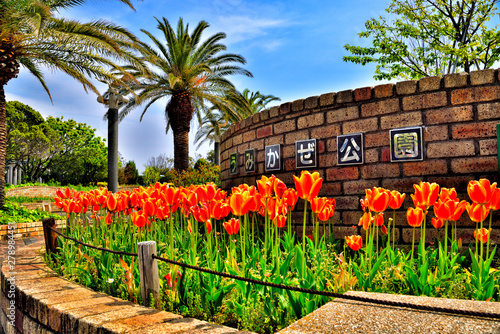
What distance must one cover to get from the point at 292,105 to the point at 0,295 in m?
4.38

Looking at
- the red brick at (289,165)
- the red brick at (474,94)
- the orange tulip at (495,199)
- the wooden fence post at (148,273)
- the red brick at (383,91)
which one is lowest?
the wooden fence post at (148,273)

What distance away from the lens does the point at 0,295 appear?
4738mm

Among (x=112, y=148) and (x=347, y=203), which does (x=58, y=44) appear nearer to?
(x=112, y=148)

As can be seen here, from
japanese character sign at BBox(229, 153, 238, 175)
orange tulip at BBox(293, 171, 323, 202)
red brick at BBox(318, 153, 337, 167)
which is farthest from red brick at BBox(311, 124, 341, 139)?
orange tulip at BBox(293, 171, 323, 202)

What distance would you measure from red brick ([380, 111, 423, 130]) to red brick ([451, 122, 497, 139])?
350 mm

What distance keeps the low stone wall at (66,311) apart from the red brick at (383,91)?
314 cm

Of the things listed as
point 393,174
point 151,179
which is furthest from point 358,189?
point 151,179

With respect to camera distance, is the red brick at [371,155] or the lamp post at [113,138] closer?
the red brick at [371,155]

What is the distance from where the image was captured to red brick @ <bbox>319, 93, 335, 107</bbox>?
4.63m

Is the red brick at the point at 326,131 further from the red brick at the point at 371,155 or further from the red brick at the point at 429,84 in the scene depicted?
the red brick at the point at 429,84

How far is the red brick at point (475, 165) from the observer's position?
381 centimetres

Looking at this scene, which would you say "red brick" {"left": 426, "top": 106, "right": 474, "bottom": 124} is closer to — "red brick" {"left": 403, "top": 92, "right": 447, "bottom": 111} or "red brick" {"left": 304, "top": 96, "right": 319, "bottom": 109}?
"red brick" {"left": 403, "top": 92, "right": 447, "bottom": 111}

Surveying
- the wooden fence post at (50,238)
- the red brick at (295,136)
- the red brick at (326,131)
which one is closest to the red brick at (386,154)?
the red brick at (326,131)

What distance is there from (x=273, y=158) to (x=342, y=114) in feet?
3.81
